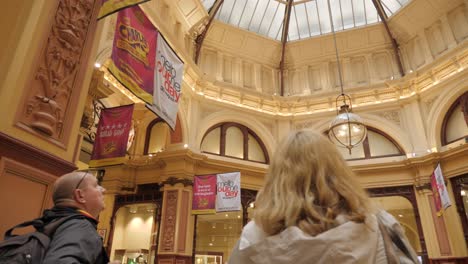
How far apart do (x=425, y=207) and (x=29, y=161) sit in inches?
478

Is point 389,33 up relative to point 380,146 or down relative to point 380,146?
up

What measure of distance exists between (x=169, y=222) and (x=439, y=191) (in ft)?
27.6

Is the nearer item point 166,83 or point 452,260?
point 166,83

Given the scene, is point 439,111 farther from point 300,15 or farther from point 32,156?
point 32,156

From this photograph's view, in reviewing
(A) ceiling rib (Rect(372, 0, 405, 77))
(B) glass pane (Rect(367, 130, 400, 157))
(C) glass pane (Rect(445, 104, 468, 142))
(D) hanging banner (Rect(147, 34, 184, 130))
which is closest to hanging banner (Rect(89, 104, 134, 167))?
(D) hanging banner (Rect(147, 34, 184, 130))

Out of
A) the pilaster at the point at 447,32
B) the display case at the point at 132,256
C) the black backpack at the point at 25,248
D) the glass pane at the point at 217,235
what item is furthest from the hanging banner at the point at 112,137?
the pilaster at the point at 447,32

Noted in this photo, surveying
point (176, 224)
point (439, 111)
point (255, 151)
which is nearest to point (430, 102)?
point (439, 111)

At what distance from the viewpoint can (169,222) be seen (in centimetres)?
1060

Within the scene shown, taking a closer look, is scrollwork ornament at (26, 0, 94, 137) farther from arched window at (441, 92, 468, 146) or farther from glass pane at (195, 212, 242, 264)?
arched window at (441, 92, 468, 146)

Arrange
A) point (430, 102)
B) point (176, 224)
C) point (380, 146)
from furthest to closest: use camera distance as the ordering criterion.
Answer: point (380, 146)
point (430, 102)
point (176, 224)

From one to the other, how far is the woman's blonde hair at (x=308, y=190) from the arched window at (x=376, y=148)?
40.8 feet

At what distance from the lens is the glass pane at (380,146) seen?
13.0 m

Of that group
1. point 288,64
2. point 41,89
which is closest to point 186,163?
point 288,64

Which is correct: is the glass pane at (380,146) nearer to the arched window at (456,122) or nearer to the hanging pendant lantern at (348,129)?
the arched window at (456,122)
